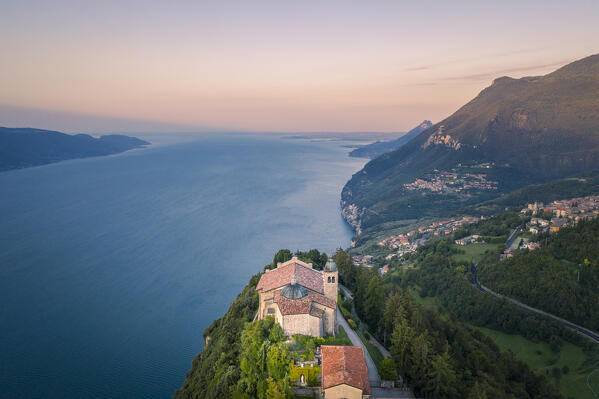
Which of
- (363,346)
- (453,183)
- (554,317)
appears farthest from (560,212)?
(363,346)

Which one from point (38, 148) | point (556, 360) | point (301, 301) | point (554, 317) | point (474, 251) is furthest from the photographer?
point (38, 148)

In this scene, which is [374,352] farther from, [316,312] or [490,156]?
[490,156]

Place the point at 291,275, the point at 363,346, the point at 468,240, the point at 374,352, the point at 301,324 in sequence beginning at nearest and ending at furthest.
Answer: the point at 301,324 < the point at 363,346 < the point at 374,352 < the point at 291,275 < the point at 468,240

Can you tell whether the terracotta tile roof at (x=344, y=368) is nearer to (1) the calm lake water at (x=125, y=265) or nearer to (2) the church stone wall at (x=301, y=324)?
(2) the church stone wall at (x=301, y=324)

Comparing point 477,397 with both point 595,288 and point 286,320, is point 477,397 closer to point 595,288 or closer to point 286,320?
point 286,320

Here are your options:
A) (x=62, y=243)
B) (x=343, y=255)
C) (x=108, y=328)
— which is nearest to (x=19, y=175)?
(x=62, y=243)

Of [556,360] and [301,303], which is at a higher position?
[301,303]
